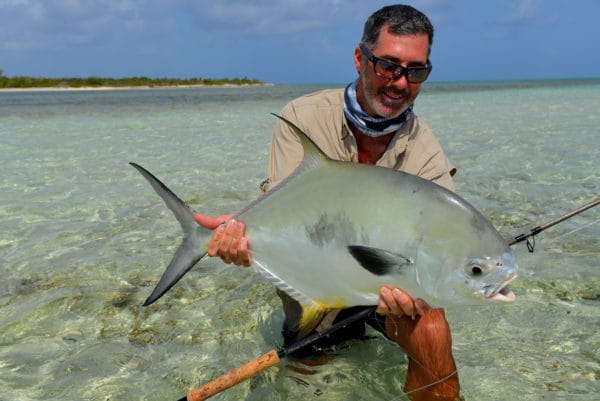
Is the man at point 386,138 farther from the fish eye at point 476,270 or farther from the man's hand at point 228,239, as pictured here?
the fish eye at point 476,270

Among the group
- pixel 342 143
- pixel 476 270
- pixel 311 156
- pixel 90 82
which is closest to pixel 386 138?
pixel 342 143

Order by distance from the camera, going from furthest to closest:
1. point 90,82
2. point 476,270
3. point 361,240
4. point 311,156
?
point 90,82 < point 311,156 < point 361,240 < point 476,270

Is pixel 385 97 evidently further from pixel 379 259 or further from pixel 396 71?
pixel 379 259

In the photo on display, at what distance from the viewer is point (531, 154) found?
24.2 ft

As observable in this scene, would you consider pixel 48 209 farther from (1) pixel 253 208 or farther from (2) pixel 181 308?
(1) pixel 253 208

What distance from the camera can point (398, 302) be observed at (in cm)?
166

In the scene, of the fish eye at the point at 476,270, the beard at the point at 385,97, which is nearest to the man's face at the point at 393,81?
the beard at the point at 385,97

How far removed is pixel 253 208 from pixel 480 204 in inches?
134

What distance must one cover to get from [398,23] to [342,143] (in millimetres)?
553

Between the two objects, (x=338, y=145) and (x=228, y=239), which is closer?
(x=228, y=239)

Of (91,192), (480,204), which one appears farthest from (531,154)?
(91,192)

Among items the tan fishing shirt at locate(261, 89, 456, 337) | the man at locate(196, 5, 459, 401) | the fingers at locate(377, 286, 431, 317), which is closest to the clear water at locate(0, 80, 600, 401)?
the man at locate(196, 5, 459, 401)

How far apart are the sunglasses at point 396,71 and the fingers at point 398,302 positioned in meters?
0.98

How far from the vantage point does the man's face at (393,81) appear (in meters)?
2.26
